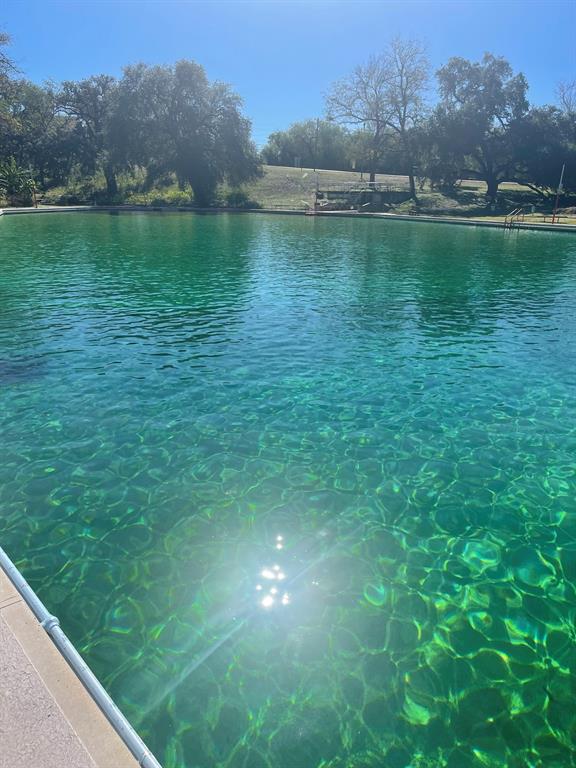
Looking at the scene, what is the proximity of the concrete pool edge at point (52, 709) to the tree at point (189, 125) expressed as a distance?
46.7 metres

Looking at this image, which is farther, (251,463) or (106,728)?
(251,463)

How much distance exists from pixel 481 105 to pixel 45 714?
5209 centimetres

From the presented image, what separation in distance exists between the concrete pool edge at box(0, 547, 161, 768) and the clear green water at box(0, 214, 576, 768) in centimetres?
65

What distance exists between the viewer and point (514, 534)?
4.60 meters

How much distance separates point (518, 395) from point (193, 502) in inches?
213

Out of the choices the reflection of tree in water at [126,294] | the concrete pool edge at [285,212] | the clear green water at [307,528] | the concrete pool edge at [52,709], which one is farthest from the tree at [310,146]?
the concrete pool edge at [52,709]

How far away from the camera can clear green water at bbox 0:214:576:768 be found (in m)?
3.03

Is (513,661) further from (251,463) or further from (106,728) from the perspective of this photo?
(251,463)

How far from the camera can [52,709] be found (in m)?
2.37

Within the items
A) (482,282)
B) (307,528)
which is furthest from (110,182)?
(307,528)

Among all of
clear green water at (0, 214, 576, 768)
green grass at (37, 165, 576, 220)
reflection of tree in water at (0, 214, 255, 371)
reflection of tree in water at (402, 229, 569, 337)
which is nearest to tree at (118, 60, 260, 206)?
green grass at (37, 165, 576, 220)

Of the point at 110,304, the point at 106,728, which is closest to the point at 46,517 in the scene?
the point at 106,728

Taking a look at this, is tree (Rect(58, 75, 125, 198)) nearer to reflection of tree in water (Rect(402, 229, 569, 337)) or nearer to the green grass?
the green grass

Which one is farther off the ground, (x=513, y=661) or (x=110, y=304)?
(x=110, y=304)
